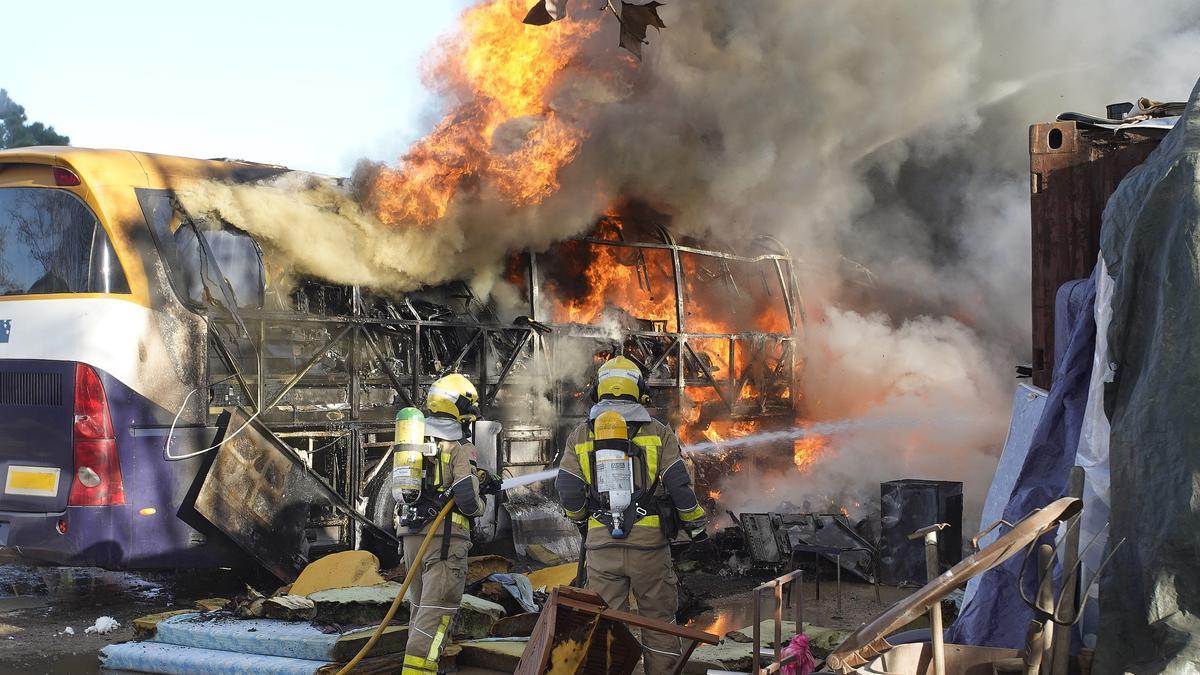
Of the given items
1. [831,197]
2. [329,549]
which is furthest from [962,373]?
[329,549]

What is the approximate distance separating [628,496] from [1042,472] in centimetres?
203

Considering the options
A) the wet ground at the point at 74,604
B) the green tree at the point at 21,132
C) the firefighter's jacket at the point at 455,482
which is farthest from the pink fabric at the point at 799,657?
the green tree at the point at 21,132

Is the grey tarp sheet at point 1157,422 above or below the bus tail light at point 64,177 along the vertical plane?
below

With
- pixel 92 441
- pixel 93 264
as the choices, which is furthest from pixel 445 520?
pixel 93 264

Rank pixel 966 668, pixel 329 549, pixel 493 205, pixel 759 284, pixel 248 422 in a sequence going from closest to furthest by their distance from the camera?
pixel 966 668
pixel 248 422
pixel 329 549
pixel 493 205
pixel 759 284

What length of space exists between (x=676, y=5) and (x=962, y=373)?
6630 mm

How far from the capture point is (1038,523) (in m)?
3.04

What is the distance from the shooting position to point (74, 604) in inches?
325

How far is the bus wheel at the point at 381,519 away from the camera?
28.2ft

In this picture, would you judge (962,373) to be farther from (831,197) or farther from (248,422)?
(248,422)

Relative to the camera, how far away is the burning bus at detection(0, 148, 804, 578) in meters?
7.31

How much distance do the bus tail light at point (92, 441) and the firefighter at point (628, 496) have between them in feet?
11.1

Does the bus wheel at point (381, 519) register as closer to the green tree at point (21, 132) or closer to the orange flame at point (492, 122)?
the orange flame at point (492, 122)

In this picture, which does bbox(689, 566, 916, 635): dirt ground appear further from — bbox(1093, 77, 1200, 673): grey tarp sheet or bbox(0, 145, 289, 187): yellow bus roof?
bbox(0, 145, 289, 187): yellow bus roof
